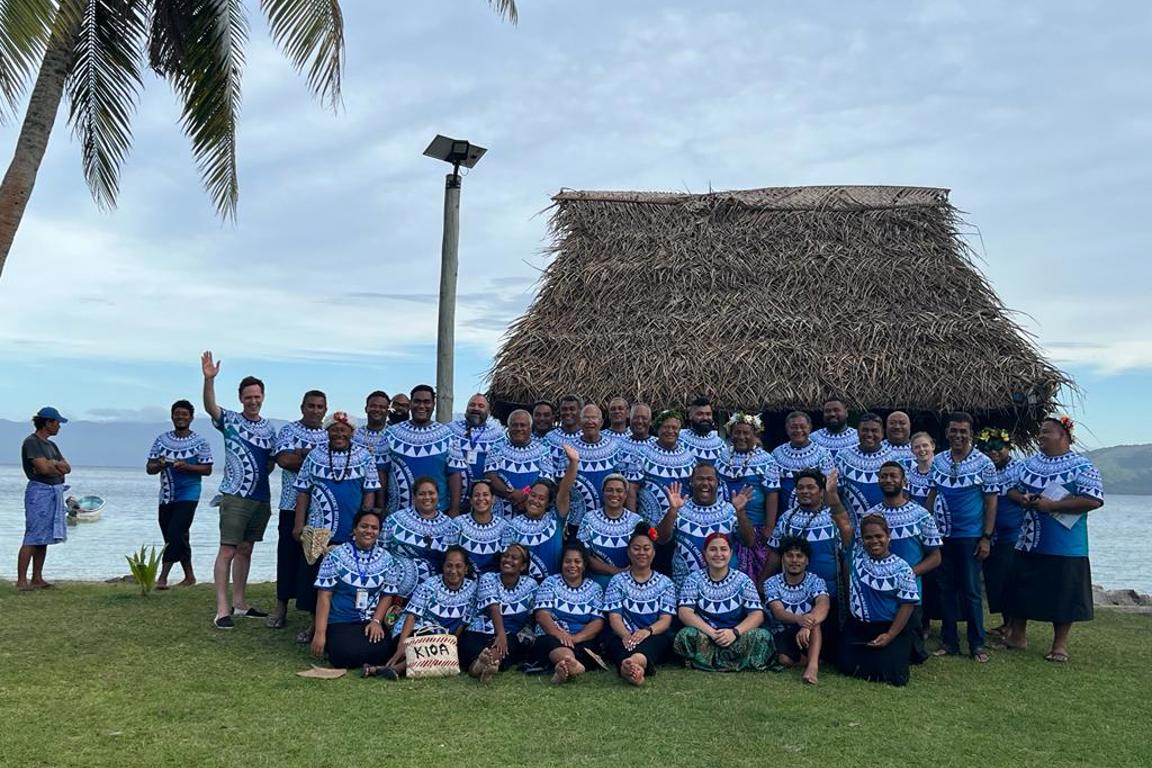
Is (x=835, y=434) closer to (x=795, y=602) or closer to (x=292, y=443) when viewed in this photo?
(x=795, y=602)

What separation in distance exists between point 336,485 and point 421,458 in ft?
2.12

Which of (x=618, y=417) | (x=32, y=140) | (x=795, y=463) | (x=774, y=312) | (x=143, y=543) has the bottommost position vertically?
(x=143, y=543)

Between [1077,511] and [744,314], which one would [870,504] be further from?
[744,314]

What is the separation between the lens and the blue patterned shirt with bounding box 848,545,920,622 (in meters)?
6.39

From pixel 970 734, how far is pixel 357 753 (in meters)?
3.19

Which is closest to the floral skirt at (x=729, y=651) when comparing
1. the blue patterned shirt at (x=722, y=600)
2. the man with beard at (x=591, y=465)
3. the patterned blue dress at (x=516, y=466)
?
the blue patterned shirt at (x=722, y=600)

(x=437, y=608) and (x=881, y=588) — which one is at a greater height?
(x=881, y=588)

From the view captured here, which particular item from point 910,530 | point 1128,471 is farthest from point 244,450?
point 1128,471

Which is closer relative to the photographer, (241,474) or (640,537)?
(640,537)

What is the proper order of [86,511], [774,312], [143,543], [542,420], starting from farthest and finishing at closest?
1. [86,511]
2. [143,543]
3. [774,312]
4. [542,420]

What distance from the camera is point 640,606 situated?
6500 mm

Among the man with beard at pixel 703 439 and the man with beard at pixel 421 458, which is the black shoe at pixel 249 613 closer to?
the man with beard at pixel 421 458

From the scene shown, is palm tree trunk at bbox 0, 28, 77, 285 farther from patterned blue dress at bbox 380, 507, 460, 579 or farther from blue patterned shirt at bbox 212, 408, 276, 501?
patterned blue dress at bbox 380, 507, 460, 579

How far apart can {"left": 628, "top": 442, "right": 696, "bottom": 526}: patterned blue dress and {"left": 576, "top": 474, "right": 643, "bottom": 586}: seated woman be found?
1.46 feet
